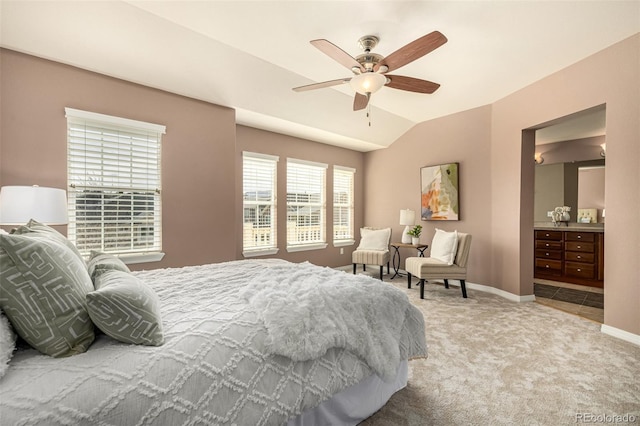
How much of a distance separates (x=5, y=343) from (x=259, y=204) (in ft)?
13.2

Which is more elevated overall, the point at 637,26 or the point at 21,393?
the point at 637,26

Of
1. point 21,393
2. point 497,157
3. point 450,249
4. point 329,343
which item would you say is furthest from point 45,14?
point 497,157

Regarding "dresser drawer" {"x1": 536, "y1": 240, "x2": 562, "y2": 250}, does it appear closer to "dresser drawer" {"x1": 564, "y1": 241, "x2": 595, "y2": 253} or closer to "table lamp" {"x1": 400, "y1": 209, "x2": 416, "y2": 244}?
"dresser drawer" {"x1": 564, "y1": 241, "x2": 595, "y2": 253}

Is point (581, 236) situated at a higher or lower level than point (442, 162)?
lower

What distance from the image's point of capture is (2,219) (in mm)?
2164

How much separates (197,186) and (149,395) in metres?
3.02

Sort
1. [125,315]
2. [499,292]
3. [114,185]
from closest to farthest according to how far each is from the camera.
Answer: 1. [125,315]
2. [114,185]
3. [499,292]

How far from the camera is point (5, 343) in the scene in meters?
0.97

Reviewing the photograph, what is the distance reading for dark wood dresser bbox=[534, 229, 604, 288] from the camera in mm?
4945

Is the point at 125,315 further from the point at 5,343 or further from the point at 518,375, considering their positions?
the point at 518,375

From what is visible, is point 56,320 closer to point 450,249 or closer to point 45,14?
point 45,14

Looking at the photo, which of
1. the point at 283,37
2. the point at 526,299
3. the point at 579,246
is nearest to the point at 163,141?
the point at 283,37

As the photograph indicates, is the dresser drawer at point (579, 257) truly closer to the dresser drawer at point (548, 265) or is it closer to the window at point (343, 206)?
the dresser drawer at point (548, 265)

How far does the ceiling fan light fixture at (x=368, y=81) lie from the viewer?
2.60 metres
